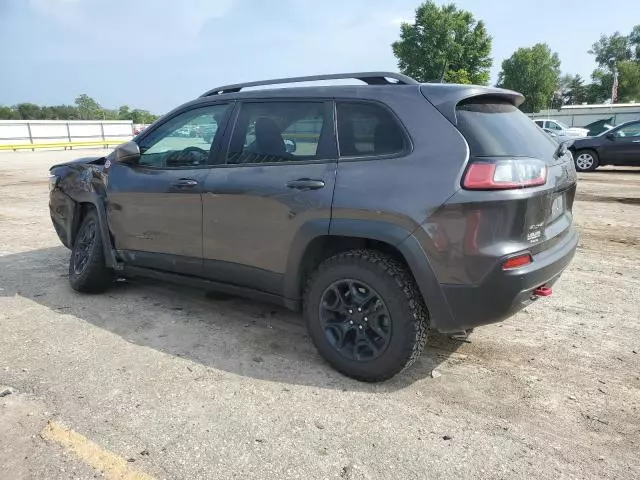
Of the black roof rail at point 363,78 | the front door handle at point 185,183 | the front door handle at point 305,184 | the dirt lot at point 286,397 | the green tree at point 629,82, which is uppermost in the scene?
the green tree at point 629,82

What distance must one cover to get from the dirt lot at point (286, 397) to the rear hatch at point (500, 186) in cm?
90

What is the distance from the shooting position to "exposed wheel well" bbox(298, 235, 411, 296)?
10.5 ft

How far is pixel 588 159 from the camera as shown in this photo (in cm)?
1508

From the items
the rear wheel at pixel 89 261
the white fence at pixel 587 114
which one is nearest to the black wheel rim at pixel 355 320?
the rear wheel at pixel 89 261

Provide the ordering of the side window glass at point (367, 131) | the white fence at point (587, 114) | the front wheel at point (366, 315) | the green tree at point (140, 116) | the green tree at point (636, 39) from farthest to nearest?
the green tree at point (636, 39) → the green tree at point (140, 116) → the white fence at point (587, 114) → the side window glass at point (367, 131) → the front wheel at point (366, 315)

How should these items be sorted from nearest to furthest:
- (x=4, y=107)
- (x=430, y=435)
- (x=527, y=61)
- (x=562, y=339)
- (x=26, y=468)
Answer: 1. (x=26, y=468)
2. (x=430, y=435)
3. (x=562, y=339)
4. (x=527, y=61)
5. (x=4, y=107)

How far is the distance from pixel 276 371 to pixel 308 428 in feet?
2.26

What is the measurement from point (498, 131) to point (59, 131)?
3975 centimetres

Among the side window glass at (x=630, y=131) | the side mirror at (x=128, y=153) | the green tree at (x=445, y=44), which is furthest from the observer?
the green tree at (x=445, y=44)

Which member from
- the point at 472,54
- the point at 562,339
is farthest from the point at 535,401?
the point at 472,54

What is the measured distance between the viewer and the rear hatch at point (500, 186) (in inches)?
108

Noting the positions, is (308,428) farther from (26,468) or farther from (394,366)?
(26,468)

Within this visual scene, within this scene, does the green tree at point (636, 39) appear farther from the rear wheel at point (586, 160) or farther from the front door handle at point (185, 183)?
the front door handle at point (185, 183)

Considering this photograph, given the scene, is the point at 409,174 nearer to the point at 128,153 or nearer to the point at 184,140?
the point at 184,140
